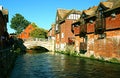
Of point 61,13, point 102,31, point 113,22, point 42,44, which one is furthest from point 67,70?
point 42,44

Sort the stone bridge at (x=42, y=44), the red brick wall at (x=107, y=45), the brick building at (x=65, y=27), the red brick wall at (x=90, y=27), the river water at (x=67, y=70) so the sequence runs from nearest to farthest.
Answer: the river water at (x=67, y=70) → the red brick wall at (x=107, y=45) → the red brick wall at (x=90, y=27) → the brick building at (x=65, y=27) → the stone bridge at (x=42, y=44)

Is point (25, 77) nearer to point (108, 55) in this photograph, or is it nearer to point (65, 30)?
point (108, 55)

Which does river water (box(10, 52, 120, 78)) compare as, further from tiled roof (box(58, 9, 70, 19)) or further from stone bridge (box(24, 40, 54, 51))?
stone bridge (box(24, 40, 54, 51))

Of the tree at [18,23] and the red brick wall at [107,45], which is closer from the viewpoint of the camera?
the red brick wall at [107,45]

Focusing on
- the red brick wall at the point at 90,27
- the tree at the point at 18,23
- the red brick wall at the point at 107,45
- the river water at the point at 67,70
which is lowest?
the river water at the point at 67,70

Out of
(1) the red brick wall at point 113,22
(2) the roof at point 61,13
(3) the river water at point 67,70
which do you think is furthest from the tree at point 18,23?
(3) the river water at point 67,70

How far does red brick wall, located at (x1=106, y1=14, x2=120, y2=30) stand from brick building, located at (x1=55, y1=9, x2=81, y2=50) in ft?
90.2

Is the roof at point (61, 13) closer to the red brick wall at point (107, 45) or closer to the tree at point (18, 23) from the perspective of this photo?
the red brick wall at point (107, 45)

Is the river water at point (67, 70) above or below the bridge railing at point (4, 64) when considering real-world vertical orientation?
below

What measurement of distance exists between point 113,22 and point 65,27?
3283 cm

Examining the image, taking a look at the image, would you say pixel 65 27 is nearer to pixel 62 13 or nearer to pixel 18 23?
pixel 62 13

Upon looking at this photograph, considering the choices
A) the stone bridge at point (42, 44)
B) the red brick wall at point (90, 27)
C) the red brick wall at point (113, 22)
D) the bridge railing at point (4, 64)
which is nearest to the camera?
the bridge railing at point (4, 64)

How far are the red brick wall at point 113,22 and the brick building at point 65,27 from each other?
27.5m

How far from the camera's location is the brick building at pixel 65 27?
6800 centimetres
